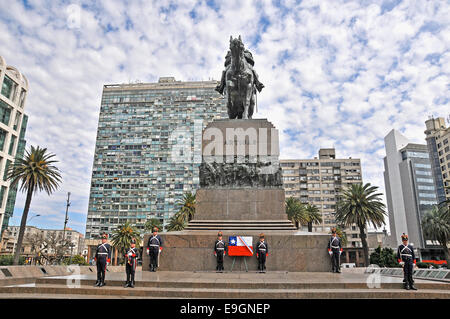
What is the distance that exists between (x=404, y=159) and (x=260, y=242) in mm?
131804

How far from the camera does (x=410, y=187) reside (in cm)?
11762

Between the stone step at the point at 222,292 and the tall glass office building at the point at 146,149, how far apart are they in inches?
3182

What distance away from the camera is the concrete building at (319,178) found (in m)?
95.1

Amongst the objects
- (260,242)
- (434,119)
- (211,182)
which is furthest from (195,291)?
(434,119)

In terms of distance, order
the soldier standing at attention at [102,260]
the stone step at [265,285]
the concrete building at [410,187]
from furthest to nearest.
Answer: the concrete building at [410,187] → the soldier standing at attention at [102,260] → the stone step at [265,285]

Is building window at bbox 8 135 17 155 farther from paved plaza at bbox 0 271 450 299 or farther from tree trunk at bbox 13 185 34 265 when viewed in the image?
paved plaza at bbox 0 271 450 299

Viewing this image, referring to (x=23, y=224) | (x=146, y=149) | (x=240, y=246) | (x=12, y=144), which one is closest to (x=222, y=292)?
(x=240, y=246)

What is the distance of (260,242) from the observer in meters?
11.8

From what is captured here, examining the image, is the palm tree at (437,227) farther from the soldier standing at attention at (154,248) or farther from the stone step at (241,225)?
the soldier standing at attention at (154,248)

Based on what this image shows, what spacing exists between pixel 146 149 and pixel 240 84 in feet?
270

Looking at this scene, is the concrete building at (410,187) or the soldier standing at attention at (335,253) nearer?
the soldier standing at attention at (335,253)

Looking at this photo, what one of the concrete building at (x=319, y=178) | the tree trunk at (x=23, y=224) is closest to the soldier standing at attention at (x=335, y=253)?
the tree trunk at (x=23, y=224)

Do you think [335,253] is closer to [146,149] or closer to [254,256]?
[254,256]

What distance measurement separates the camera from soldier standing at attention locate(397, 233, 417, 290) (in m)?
8.65
